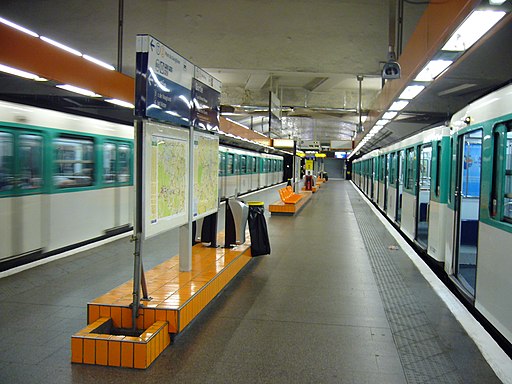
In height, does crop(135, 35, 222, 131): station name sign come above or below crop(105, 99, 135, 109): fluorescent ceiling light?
below

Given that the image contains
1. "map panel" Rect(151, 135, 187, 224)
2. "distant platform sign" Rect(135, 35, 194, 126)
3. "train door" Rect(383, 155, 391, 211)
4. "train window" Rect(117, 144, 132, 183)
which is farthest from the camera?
"train door" Rect(383, 155, 391, 211)

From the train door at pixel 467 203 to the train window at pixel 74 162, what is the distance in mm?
5305

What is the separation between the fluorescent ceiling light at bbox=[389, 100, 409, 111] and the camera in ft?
22.1

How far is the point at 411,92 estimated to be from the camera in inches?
232

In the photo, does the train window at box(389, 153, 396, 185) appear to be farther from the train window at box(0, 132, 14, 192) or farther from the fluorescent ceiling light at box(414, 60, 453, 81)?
the train window at box(0, 132, 14, 192)

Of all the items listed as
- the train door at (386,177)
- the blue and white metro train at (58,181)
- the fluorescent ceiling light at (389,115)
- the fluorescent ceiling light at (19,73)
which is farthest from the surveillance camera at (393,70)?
the train door at (386,177)

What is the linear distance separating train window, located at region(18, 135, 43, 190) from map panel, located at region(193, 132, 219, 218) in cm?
235

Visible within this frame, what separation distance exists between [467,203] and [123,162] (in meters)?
5.92

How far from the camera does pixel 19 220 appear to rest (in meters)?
5.98

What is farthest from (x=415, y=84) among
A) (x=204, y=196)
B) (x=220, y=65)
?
(x=220, y=65)

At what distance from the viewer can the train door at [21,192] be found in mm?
5711

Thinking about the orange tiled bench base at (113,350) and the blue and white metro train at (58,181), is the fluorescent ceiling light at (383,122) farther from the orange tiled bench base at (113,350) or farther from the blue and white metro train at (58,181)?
the orange tiled bench base at (113,350)

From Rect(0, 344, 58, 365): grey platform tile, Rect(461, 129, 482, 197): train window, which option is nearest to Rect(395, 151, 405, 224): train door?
Rect(461, 129, 482, 197): train window

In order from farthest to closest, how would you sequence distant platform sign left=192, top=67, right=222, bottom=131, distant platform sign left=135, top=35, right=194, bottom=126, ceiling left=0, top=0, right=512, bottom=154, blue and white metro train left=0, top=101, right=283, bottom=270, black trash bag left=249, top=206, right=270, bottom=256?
ceiling left=0, top=0, right=512, bottom=154 < black trash bag left=249, top=206, right=270, bottom=256 < blue and white metro train left=0, top=101, right=283, bottom=270 < distant platform sign left=192, top=67, right=222, bottom=131 < distant platform sign left=135, top=35, right=194, bottom=126
